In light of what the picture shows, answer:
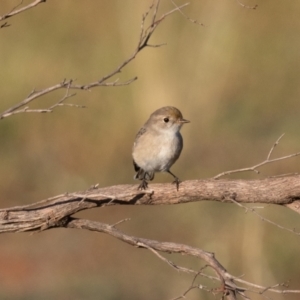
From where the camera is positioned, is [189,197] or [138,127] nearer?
[189,197]

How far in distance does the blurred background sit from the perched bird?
2347 millimetres

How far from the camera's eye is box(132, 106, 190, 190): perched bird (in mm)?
8203

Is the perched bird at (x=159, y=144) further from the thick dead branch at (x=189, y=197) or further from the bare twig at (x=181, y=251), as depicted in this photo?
the bare twig at (x=181, y=251)

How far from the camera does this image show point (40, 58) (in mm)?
18094

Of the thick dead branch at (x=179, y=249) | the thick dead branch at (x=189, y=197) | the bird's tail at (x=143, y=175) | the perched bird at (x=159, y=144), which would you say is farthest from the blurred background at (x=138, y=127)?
the thick dead branch at (x=179, y=249)

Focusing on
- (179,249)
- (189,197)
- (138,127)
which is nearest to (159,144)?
(189,197)

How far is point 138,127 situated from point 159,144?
7.86 meters

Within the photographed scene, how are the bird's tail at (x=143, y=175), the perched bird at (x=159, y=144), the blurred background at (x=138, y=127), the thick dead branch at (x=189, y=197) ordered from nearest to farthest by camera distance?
the thick dead branch at (x=189, y=197), the perched bird at (x=159, y=144), the bird's tail at (x=143, y=175), the blurred background at (x=138, y=127)

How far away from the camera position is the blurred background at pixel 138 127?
469 inches

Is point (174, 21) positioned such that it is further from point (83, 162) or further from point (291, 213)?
point (291, 213)

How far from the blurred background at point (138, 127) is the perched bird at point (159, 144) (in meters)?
2.35

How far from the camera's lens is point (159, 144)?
27.0 ft

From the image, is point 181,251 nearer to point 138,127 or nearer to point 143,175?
point 143,175

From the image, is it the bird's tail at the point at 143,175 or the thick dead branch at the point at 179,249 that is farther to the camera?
the bird's tail at the point at 143,175
